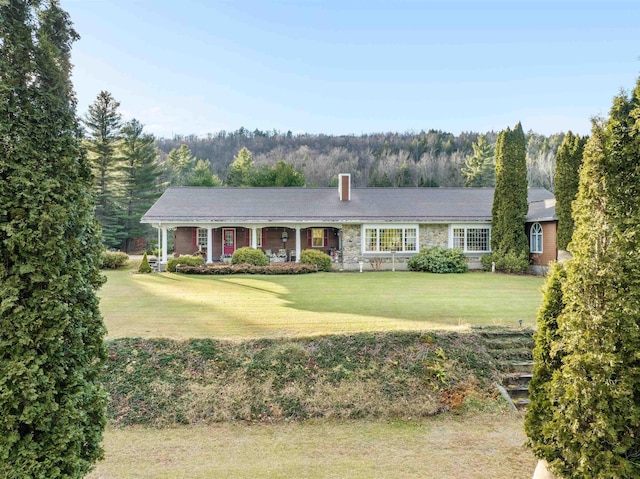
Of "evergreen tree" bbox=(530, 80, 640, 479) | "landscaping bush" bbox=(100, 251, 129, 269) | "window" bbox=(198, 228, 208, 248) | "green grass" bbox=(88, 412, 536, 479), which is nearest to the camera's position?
"evergreen tree" bbox=(530, 80, 640, 479)

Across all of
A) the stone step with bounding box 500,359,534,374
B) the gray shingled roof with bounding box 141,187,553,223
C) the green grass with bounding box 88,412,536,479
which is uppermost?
the gray shingled roof with bounding box 141,187,553,223

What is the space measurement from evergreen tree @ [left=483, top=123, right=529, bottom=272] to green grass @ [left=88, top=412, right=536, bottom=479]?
15683 millimetres

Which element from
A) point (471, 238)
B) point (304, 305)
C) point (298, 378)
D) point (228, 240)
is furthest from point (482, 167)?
point (298, 378)

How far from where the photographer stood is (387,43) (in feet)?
61.4

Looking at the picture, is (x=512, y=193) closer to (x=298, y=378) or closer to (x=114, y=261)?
(x=298, y=378)

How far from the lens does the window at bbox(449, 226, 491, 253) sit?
850 inches

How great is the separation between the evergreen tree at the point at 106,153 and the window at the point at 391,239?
22841 millimetres

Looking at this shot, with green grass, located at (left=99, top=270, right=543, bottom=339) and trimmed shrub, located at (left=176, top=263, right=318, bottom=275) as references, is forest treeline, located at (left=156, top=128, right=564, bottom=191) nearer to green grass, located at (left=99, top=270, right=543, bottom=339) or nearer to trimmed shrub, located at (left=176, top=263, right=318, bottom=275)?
trimmed shrub, located at (left=176, top=263, right=318, bottom=275)

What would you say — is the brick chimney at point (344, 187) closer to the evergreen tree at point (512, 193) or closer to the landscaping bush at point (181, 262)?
the evergreen tree at point (512, 193)

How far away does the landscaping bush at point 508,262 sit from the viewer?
18.9 meters

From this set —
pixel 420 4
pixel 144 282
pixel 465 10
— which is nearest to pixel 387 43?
pixel 420 4

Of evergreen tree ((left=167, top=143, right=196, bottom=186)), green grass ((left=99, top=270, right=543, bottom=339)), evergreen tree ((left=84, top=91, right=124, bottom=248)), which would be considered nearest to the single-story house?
green grass ((left=99, top=270, right=543, bottom=339))

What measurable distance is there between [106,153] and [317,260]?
26110 millimetres

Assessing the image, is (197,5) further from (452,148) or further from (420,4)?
(452,148)
